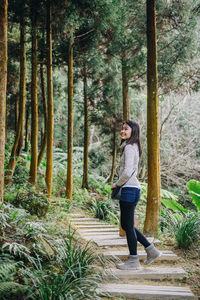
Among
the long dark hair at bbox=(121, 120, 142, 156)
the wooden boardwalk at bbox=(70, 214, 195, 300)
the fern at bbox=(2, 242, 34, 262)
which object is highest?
the long dark hair at bbox=(121, 120, 142, 156)

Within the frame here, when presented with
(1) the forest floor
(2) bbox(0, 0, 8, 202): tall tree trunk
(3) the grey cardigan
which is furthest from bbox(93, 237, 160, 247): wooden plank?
(2) bbox(0, 0, 8, 202): tall tree trunk

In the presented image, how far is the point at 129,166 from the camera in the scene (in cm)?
410

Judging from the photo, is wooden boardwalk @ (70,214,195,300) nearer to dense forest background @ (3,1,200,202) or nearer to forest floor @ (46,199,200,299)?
forest floor @ (46,199,200,299)

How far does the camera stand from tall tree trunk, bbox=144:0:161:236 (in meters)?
6.29

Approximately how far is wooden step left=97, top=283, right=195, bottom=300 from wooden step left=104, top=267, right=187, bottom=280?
28 cm

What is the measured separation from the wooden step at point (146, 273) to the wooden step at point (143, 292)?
276 millimetres

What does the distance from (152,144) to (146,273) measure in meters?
3.03

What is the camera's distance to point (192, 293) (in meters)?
3.68

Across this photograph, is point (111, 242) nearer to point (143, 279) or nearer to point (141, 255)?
point (141, 255)

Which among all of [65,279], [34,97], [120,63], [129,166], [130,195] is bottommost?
[65,279]

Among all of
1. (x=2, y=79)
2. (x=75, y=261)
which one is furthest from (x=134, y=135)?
(x=2, y=79)

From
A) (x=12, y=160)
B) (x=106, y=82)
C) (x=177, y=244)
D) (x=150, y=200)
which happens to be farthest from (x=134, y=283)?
(x=106, y=82)

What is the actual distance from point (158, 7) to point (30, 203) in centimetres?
718

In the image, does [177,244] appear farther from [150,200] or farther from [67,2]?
[67,2]
